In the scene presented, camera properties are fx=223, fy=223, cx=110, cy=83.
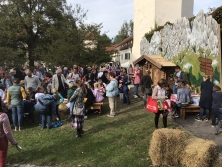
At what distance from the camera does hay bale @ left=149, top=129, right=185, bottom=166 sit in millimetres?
4957

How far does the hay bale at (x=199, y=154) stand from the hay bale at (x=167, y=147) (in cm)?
16

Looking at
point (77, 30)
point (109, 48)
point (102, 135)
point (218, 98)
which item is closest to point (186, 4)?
point (109, 48)

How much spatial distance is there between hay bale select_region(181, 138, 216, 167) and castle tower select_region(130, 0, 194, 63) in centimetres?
1960

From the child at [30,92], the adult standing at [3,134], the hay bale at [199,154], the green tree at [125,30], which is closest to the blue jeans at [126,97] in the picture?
the child at [30,92]

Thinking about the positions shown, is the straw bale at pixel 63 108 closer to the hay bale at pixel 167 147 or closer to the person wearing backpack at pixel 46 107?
the person wearing backpack at pixel 46 107

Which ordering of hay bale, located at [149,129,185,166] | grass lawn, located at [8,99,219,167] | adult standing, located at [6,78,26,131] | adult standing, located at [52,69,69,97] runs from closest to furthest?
hay bale, located at [149,129,185,166] → grass lawn, located at [8,99,219,167] → adult standing, located at [6,78,26,131] → adult standing, located at [52,69,69,97]

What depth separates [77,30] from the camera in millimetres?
17438

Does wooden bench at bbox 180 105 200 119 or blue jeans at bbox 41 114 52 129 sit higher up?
wooden bench at bbox 180 105 200 119

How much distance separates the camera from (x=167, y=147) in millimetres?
4961

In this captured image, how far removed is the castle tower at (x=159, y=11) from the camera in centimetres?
2248

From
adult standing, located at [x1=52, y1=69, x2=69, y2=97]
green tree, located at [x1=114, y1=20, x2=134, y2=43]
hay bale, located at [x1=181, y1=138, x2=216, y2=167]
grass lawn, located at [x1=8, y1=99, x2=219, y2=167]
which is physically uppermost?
green tree, located at [x1=114, y1=20, x2=134, y2=43]

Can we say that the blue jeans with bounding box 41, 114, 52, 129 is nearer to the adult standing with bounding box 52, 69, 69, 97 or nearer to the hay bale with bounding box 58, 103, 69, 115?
the hay bale with bounding box 58, 103, 69, 115

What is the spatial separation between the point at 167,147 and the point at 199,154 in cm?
68

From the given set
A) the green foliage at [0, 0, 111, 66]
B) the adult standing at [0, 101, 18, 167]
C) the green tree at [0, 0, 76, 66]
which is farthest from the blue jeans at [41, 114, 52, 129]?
the green tree at [0, 0, 76, 66]
